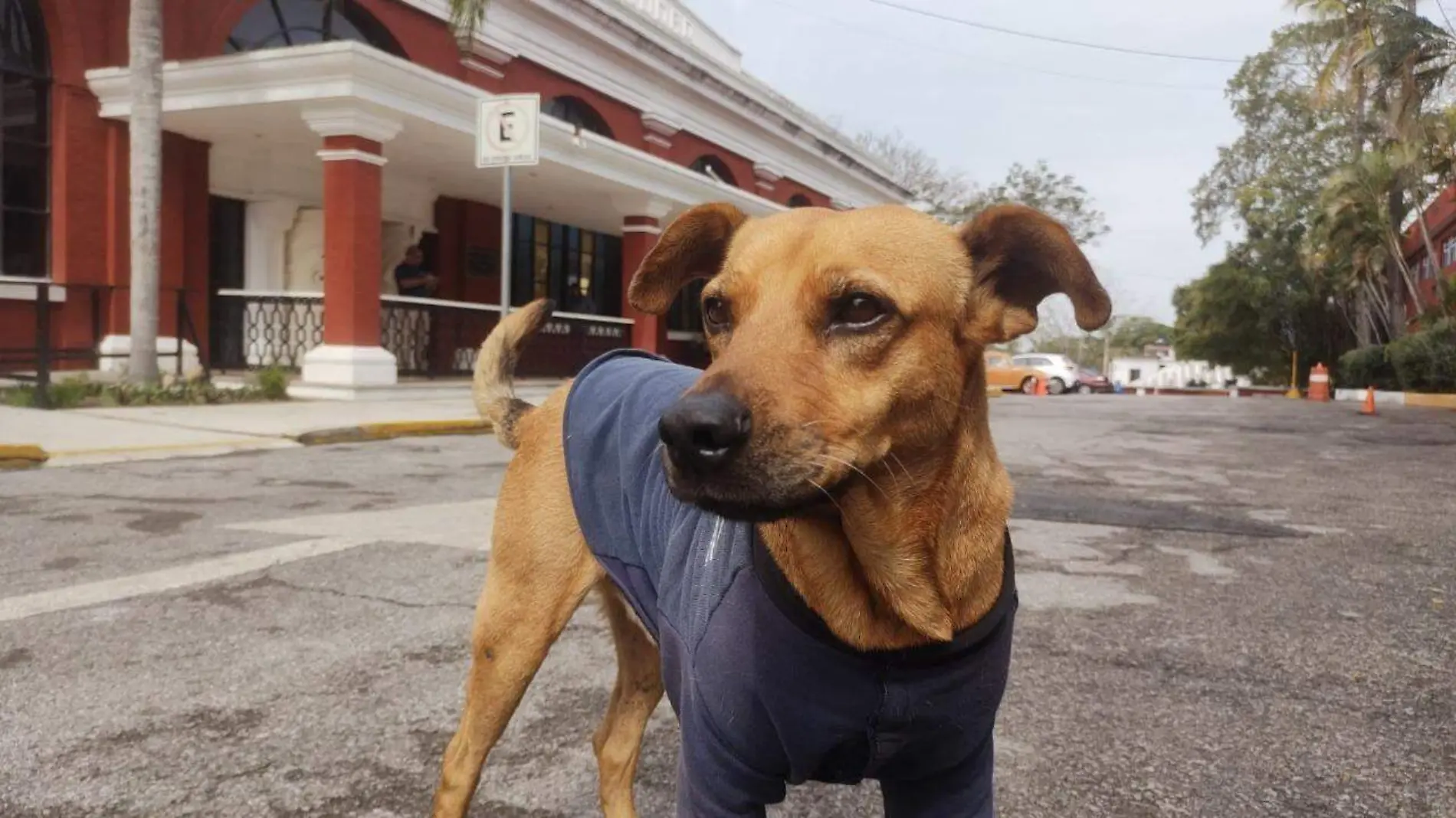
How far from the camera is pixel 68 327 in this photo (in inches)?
479

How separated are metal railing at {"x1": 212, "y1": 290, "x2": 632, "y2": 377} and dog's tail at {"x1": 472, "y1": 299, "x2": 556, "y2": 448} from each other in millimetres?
11211

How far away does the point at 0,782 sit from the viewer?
2266mm

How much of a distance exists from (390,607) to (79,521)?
250 cm

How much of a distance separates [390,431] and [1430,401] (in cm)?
2267

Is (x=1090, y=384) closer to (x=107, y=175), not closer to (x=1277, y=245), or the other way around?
(x=1277, y=245)

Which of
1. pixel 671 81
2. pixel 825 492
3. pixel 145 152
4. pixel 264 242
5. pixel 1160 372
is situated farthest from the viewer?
pixel 1160 372

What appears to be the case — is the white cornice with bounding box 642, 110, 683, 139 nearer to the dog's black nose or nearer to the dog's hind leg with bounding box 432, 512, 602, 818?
the dog's hind leg with bounding box 432, 512, 602, 818

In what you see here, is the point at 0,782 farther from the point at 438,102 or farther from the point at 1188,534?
the point at 438,102

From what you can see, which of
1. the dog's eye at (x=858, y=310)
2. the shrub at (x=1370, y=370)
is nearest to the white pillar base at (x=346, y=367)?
the dog's eye at (x=858, y=310)

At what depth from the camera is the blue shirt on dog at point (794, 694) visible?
1.57 meters

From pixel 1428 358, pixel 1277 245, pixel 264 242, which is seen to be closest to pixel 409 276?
pixel 264 242

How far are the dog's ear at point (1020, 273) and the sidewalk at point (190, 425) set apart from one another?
725 centimetres

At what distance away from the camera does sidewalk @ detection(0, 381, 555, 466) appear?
7.59 m

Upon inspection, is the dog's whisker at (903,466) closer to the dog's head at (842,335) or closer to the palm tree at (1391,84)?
the dog's head at (842,335)
